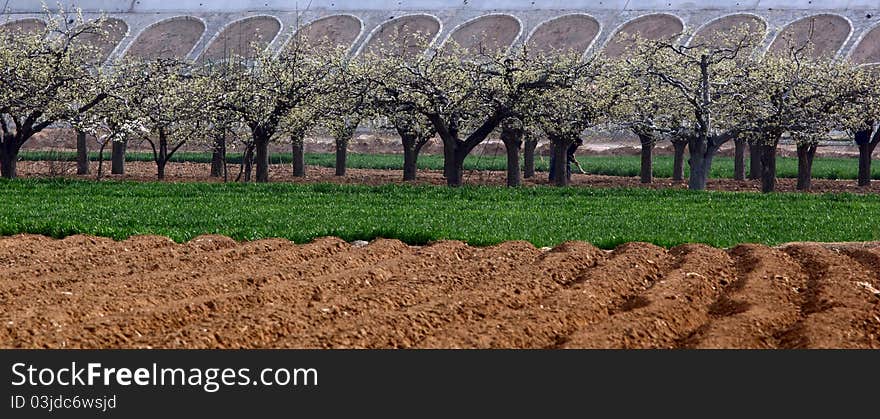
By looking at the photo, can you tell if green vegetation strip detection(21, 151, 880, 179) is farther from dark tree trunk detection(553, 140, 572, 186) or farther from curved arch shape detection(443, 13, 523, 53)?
curved arch shape detection(443, 13, 523, 53)

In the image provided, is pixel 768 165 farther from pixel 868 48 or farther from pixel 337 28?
pixel 337 28

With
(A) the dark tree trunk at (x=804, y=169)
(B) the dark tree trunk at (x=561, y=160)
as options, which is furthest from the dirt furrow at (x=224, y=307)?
(A) the dark tree trunk at (x=804, y=169)

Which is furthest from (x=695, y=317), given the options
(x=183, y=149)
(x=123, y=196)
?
(x=183, y=149)

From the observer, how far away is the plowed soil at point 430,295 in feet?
29.1

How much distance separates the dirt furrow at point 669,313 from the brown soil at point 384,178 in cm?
2226

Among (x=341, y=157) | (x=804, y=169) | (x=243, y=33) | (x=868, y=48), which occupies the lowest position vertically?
(x=341, y=157)

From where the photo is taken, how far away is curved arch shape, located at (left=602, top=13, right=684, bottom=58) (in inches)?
2589

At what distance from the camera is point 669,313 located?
→ 998 cm

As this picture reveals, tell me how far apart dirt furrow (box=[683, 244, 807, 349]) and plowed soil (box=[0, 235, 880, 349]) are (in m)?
0.03

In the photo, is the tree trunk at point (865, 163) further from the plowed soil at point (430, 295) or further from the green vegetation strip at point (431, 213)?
the plowed soil at point (430, 295)

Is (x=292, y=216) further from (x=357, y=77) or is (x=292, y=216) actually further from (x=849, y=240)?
(x=357, y=77)

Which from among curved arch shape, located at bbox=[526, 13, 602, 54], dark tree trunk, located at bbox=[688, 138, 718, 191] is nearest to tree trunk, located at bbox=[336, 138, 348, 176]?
dark tree trunk, located at bbox=[688, 138, 718, 191]

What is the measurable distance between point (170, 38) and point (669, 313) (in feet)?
214

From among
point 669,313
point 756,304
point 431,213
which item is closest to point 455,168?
point 431,213
